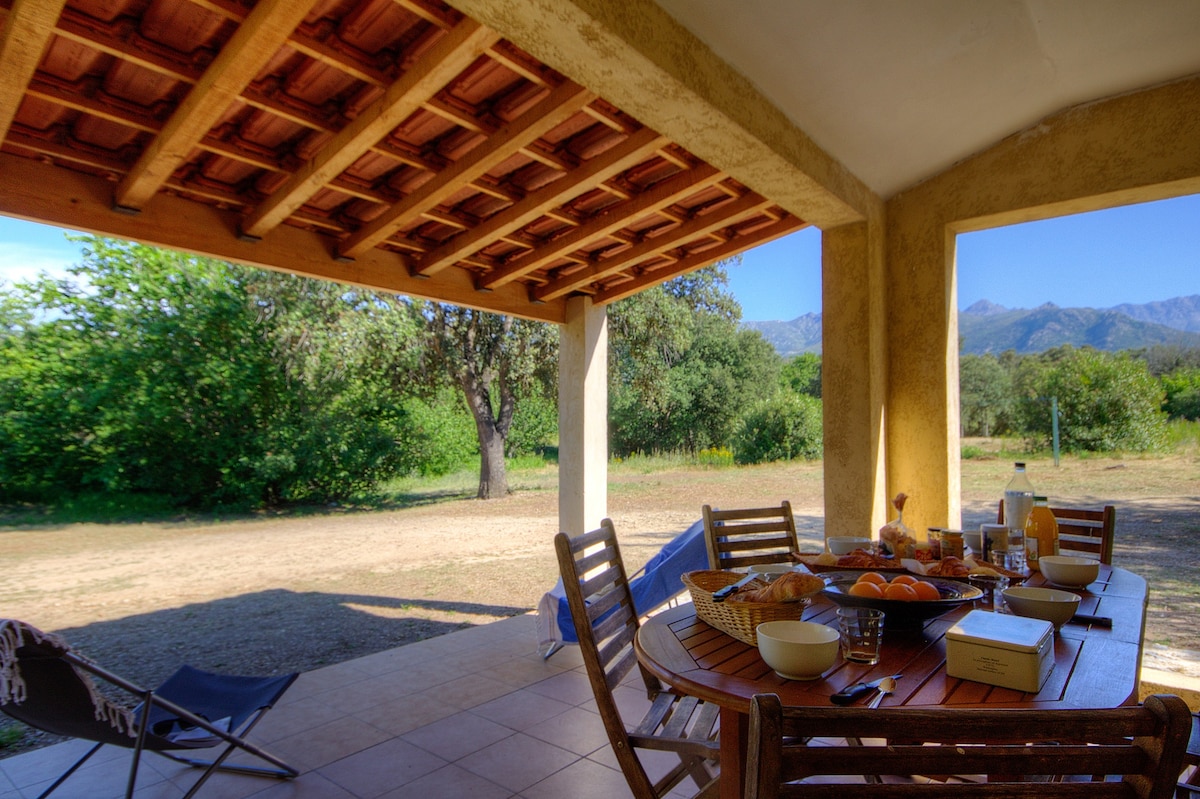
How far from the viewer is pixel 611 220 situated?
3869mm

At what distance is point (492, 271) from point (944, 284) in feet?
9.18

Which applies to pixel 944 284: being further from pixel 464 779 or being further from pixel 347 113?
pixel 464 779

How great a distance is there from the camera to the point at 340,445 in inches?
465

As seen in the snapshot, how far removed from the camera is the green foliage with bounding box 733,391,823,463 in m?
13.5

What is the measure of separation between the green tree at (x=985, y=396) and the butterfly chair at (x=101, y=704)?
14.8 feet

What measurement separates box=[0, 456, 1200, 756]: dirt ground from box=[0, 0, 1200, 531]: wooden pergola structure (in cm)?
165

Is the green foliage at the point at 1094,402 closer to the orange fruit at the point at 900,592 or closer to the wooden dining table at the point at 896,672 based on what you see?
the wooden dining table at the point at 896,672

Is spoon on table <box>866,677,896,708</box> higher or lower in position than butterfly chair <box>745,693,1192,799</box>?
lower

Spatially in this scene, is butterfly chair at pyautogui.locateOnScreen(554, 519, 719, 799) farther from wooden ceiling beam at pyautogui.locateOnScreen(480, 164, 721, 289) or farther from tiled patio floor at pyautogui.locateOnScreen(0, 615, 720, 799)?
wooden ceiling beam at pyautogui.locateOnScreen(480, 164, 721, 289)

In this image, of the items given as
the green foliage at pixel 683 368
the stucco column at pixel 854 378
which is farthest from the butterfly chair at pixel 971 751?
the green foliage at pixel 683 368

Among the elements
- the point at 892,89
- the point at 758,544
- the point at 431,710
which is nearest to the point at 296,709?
the point at 431,710

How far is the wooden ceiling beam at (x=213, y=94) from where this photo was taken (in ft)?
6.78

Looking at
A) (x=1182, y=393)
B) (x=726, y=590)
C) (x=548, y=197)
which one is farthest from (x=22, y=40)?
(x=1182, y=393)

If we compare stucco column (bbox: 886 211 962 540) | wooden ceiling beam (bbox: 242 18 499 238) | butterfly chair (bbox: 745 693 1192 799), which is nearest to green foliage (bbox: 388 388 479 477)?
wooden ceiling beam (bbox: 242 18 499 238)
